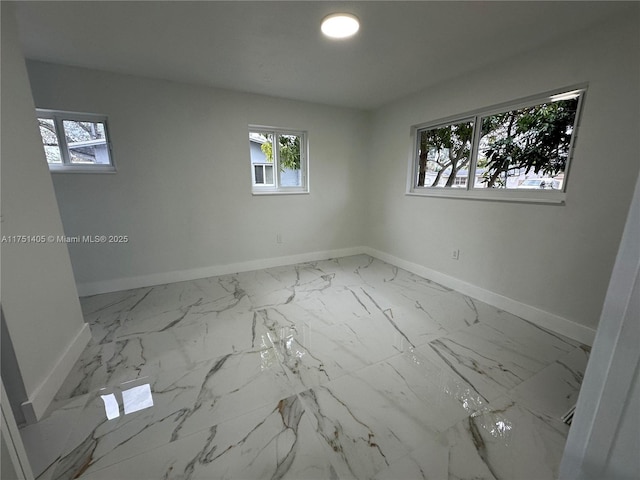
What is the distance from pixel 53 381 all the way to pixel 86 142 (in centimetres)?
231

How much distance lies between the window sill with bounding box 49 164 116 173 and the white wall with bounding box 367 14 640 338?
3504 mm

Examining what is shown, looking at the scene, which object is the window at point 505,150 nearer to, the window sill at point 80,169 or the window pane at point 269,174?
the window pane at point 269,174

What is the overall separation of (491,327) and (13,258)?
3.21m

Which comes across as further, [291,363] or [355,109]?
[355,109]

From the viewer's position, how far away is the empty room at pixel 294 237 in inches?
47.4

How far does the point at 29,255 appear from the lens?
57.4 inches

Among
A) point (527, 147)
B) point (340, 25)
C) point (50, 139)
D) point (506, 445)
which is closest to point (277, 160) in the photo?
point (340, 25)

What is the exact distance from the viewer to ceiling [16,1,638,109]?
5.39 feet

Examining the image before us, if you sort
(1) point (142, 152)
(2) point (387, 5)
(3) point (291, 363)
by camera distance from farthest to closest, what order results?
(1) point (142, 152)
(3) point (291, 363)
(2) point (387, 5)

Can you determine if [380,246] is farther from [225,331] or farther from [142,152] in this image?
[142,152]

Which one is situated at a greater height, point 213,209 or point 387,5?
point 387,5

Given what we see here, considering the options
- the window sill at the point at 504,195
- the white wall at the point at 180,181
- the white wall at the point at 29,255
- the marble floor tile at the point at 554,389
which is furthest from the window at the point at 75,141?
the marble floor tile at the point at 554,389

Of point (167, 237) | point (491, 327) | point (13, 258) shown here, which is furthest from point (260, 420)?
point (167, 237)

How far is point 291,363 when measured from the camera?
178 cm
